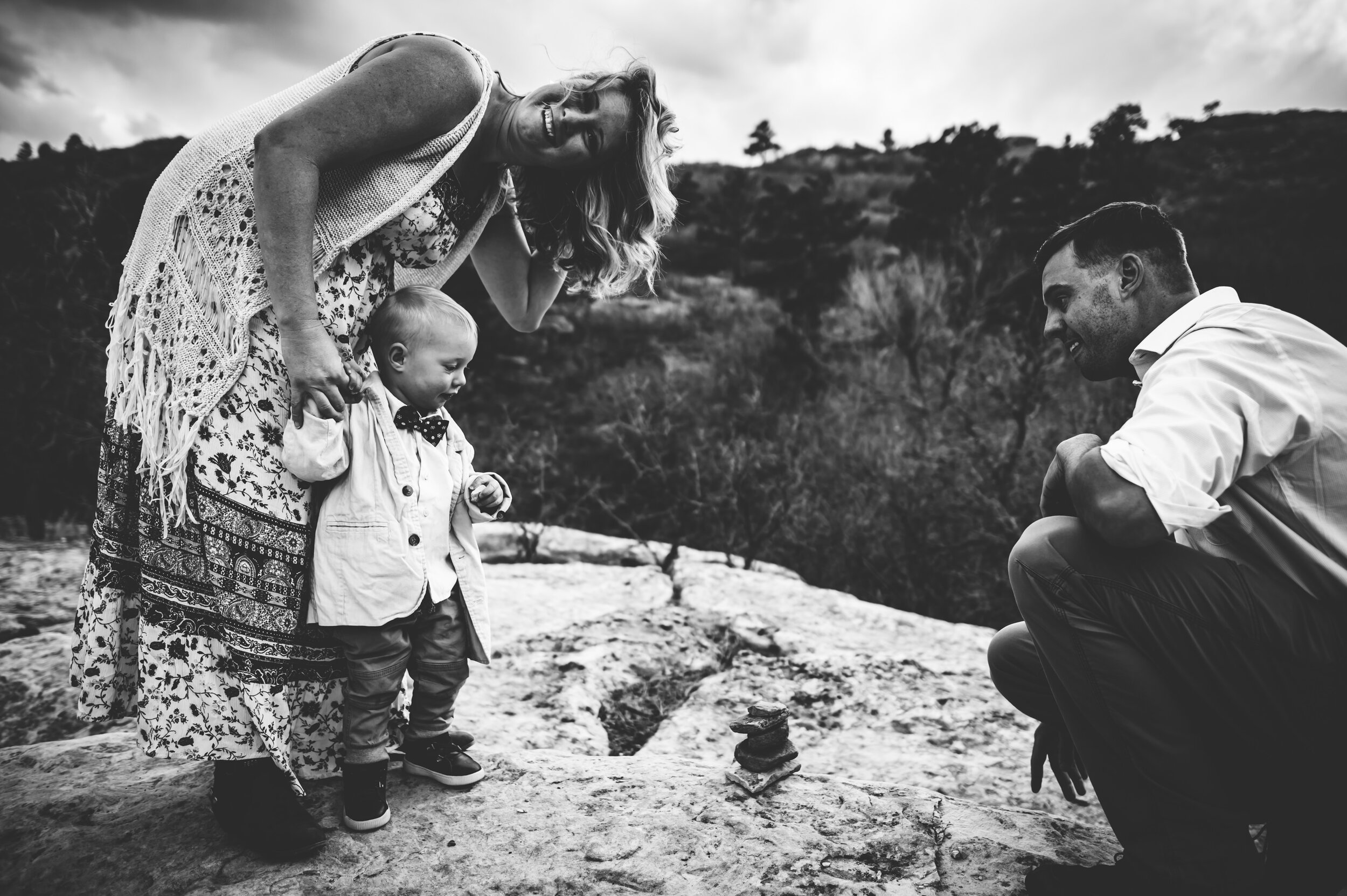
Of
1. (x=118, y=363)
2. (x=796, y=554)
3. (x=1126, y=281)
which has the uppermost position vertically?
(x=1126, y=281)

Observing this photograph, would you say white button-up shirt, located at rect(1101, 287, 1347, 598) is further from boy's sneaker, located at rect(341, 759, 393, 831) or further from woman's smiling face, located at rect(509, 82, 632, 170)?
boy's sneaker, located at rect(341, 759, 393, 831)

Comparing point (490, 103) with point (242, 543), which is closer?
point (242, 543)

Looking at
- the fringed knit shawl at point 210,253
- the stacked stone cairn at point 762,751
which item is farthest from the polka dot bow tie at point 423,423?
the stacked stone cairn at point 762,751

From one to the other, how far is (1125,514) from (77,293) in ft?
30.7

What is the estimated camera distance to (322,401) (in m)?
1.51

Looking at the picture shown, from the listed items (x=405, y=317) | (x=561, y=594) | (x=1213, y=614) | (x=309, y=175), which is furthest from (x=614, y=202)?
(x=561, y=594)

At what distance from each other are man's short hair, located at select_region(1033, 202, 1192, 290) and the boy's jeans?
188 centimetres

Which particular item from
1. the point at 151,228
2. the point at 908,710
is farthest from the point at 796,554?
the point at 151,228

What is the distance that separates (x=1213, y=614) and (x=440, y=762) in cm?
185

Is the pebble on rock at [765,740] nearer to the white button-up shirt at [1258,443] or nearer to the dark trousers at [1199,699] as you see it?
the dark trousers at [1199,699]

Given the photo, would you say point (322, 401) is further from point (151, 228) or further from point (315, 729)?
point (315, 729)

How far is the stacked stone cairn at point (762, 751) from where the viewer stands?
76.2 inches

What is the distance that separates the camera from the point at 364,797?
1.72 m

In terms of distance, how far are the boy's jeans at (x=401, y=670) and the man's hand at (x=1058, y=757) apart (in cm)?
153
